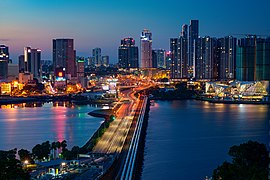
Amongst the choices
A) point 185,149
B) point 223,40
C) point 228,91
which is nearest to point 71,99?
point 228,91

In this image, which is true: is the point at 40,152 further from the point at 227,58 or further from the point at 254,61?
the point at 227,58

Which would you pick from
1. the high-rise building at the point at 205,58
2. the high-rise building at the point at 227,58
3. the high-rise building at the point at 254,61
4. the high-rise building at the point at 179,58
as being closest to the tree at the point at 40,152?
the high-rise building at the point at 254,61

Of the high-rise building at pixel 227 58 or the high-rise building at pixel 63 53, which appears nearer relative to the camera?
the high-rise building at pixel 227 58

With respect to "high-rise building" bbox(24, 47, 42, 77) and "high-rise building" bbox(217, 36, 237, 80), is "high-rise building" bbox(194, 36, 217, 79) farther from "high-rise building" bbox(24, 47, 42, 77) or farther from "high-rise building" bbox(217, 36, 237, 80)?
"high-rise building" bbox(24, 47, 42, 77)

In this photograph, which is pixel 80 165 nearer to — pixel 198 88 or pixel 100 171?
pixel 100 171

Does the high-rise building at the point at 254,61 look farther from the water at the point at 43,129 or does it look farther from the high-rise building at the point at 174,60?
the water at the point at 43,129

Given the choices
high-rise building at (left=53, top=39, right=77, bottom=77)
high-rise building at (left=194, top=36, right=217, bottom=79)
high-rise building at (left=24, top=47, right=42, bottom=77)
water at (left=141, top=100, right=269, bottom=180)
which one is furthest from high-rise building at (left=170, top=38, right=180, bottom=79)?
water at (left=141, top=100, right=269, bottom=180)
